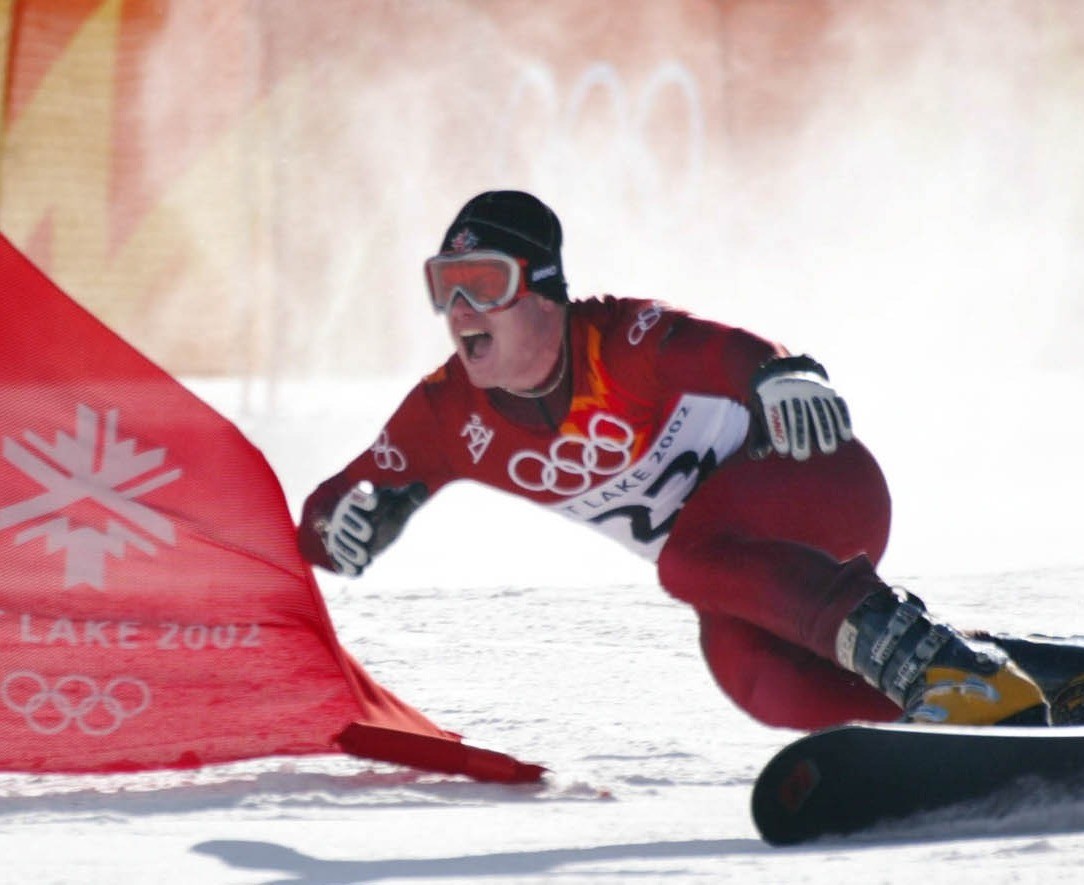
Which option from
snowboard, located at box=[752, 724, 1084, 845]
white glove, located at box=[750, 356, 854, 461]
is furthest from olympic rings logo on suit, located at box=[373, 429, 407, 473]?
snowboard, located at box=[752, 724, 1084, 845]

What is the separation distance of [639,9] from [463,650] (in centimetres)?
754

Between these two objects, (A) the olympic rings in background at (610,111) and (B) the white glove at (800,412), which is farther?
(A) the olympic rings in background at (610,111)

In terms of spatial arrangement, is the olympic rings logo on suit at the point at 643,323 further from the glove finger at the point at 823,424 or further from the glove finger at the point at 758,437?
the glove finger at the point at 823,424

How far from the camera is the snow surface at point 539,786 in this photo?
8.73ft

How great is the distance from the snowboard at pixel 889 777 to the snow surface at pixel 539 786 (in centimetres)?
3

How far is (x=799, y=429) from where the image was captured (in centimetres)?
318

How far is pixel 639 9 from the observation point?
11.9 m

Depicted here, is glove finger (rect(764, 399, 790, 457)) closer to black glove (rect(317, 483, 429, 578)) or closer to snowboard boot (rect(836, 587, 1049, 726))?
snowboard boot (rect(836, 587, 1049, 726))

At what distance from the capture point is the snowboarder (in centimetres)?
322

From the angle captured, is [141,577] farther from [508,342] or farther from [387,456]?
[508,342]

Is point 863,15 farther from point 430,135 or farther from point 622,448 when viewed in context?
point 622,448

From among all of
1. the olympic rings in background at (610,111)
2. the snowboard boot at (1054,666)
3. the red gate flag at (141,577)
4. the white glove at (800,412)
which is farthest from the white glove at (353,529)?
the olympic rings in background at (610,111)

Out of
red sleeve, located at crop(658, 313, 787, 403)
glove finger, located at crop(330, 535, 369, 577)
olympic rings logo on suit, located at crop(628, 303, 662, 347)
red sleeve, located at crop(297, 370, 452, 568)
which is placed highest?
olympic rings logo on suit, located at crop(628, 303, 662, 347)

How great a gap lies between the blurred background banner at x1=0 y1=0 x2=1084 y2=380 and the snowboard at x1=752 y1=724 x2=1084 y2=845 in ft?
26.6
